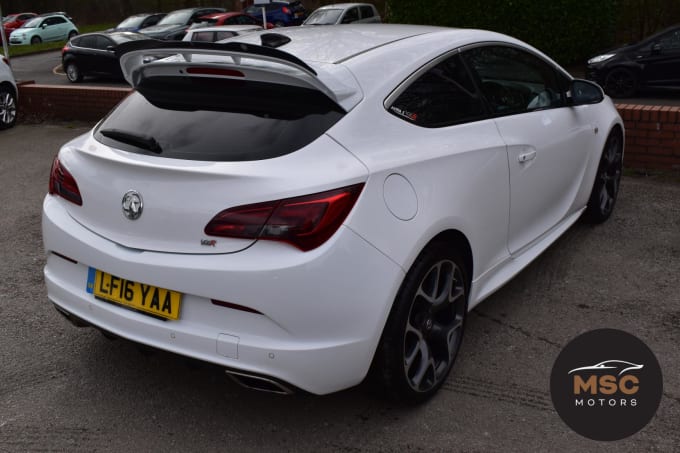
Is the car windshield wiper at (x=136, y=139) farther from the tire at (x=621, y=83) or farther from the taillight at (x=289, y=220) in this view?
the tire at (x=621, y=83)

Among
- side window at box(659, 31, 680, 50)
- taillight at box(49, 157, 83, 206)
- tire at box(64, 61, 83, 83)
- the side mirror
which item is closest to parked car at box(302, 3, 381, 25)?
tire at box(64, 61, 83, 83)

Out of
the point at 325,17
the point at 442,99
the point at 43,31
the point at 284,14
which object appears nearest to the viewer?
the point at 442,99

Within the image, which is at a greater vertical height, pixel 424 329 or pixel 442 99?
pixel 442 99

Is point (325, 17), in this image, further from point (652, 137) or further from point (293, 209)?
point (293, 209)

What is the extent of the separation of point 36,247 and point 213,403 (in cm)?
274

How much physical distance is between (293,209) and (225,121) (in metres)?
0.55

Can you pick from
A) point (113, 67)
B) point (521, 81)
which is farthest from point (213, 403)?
point (113, 67)

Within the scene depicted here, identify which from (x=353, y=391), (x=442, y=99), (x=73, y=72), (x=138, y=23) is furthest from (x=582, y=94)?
(x=138, y=23)

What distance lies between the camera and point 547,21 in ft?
47.1

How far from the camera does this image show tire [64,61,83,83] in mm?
19859

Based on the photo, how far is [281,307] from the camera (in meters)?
2.56

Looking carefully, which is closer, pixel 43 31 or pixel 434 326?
pixel 434 326

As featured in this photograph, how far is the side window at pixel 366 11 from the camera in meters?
25.2

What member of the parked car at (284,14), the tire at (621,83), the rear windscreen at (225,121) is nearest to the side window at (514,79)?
the rear windscreen at (225,121)
